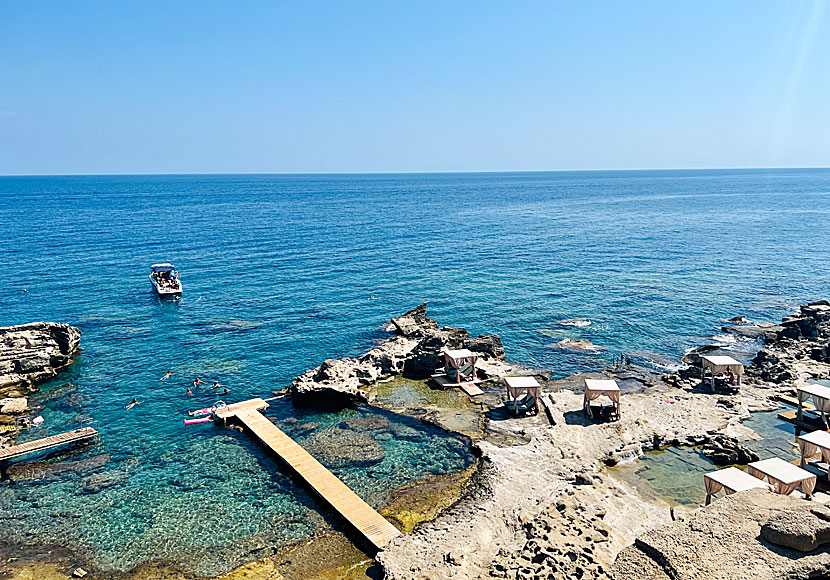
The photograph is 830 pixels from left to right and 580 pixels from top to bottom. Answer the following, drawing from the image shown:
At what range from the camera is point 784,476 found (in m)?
26.2

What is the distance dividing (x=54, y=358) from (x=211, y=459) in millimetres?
23377

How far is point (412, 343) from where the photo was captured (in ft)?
168

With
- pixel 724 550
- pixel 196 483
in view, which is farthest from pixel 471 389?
pixel 724 550

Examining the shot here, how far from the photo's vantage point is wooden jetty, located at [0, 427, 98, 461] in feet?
110

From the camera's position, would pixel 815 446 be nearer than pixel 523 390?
Yes

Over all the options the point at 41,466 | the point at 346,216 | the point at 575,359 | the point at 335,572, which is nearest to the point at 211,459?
the point at 41,466

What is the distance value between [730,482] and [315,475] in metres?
21.1

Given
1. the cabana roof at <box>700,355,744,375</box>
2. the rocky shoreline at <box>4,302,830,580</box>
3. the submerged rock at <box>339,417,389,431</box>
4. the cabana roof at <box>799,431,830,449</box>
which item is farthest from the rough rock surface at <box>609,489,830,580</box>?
the cabana roof at <box>700,355,744,375</box>

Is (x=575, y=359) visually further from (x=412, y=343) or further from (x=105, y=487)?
(x=105, y=487)

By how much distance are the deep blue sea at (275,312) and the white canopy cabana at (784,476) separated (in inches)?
604

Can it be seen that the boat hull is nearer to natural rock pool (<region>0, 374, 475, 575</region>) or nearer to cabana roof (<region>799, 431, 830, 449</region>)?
natural rock pool (<region>0, 374, 475, 575</region>)

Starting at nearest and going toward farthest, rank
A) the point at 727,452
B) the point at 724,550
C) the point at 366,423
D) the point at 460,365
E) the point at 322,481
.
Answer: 1. the point at 724,550
2. the point at 322,481
3. the point at 727,452
4. the point at 366,423
5. the point at 460,365

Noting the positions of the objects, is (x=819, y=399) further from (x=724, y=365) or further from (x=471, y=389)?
(x=471, y=389)

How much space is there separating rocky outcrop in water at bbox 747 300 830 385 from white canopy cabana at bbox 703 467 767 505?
21.0m
